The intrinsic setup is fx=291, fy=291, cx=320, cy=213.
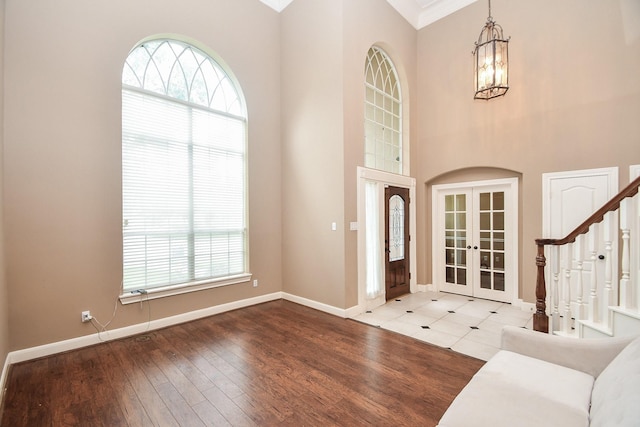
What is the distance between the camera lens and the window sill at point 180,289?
3537 millimetres

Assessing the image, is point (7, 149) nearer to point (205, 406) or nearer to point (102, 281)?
point (102, 281)

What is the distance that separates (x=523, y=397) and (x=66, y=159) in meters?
4.39

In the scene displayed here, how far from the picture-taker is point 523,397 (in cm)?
147

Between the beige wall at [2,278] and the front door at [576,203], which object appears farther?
the front door at [576,203]

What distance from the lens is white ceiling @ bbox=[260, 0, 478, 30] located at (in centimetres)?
503

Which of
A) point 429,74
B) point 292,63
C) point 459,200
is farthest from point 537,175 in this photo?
point 292,63

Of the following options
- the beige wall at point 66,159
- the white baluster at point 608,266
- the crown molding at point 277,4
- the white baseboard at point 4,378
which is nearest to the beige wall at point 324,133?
the crown molding at point 277,4

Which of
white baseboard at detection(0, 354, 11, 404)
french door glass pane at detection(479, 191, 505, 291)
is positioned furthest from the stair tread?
white baseboard at detection(0, 354, 11, 404)

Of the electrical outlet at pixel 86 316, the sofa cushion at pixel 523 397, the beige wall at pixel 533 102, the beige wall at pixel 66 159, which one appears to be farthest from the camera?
the beige wall at pixel 533 102

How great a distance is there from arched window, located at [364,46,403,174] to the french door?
120 cm

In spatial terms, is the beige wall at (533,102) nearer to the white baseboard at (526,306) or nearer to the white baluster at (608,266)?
the white baseboard at (526,306)

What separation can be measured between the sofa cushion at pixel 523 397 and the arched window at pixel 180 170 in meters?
3.63

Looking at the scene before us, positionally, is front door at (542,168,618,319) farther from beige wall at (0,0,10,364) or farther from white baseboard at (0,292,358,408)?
beige wall at (0,0,10,364)

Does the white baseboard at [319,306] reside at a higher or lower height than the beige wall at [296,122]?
lower
